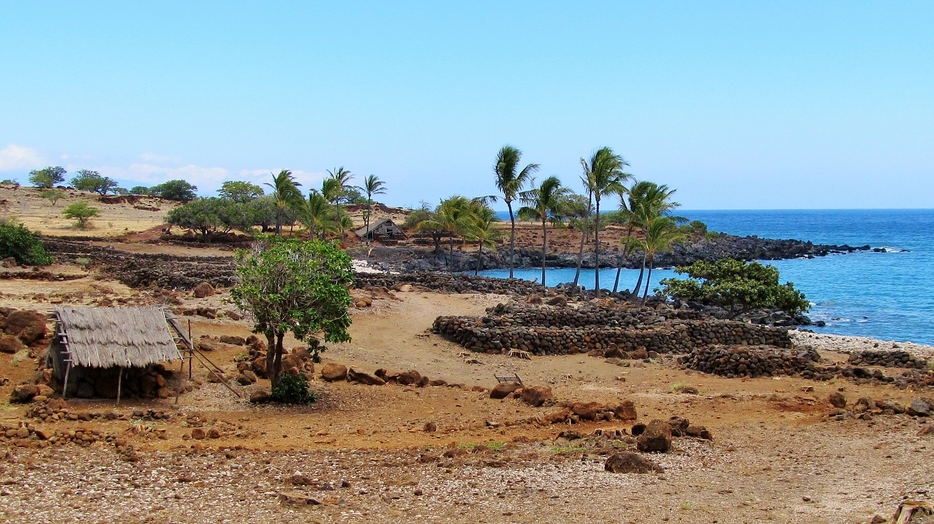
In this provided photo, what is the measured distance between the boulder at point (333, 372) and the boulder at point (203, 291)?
12064mm

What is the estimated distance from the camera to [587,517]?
31.2 feet

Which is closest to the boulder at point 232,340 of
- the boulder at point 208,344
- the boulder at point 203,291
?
the boulder at point 208,344

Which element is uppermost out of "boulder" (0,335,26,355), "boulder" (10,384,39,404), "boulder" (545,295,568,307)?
"boulder" (0,335,26,355)

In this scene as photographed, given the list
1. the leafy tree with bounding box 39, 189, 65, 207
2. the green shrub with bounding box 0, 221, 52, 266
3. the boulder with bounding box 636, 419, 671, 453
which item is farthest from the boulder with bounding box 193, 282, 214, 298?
the leafy tree with bounding box 39, 189, 65, 207

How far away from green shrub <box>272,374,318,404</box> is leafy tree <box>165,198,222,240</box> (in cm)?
4698

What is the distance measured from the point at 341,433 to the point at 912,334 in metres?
29.1

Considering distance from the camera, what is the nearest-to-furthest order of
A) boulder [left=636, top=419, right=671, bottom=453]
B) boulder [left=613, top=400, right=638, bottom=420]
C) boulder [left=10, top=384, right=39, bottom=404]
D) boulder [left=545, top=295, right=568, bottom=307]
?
boulder [left=636, top=419, right=671, bottom=453]
boulder [left=10, top=384, right=39, bottom=404]
boulder [left=613, top=400, right=638, bottom=420]
boulder [left=545, top=295, right=568, bottom=307]

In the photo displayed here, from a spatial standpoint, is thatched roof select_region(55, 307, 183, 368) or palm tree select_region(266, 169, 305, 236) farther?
palm tree select_region(266, 169, 305, 236)

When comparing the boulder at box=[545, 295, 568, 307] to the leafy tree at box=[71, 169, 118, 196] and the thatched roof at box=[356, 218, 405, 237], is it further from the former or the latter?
the leafy tree at box=[71, 169, 118, 196]

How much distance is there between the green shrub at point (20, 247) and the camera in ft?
124

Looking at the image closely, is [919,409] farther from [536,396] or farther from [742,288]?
[742,288]

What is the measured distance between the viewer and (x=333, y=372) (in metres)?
18.7

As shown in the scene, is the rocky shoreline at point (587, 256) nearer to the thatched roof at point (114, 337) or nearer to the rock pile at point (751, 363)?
the rock pile at point (751, 363)

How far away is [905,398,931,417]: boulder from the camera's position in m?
15.1
